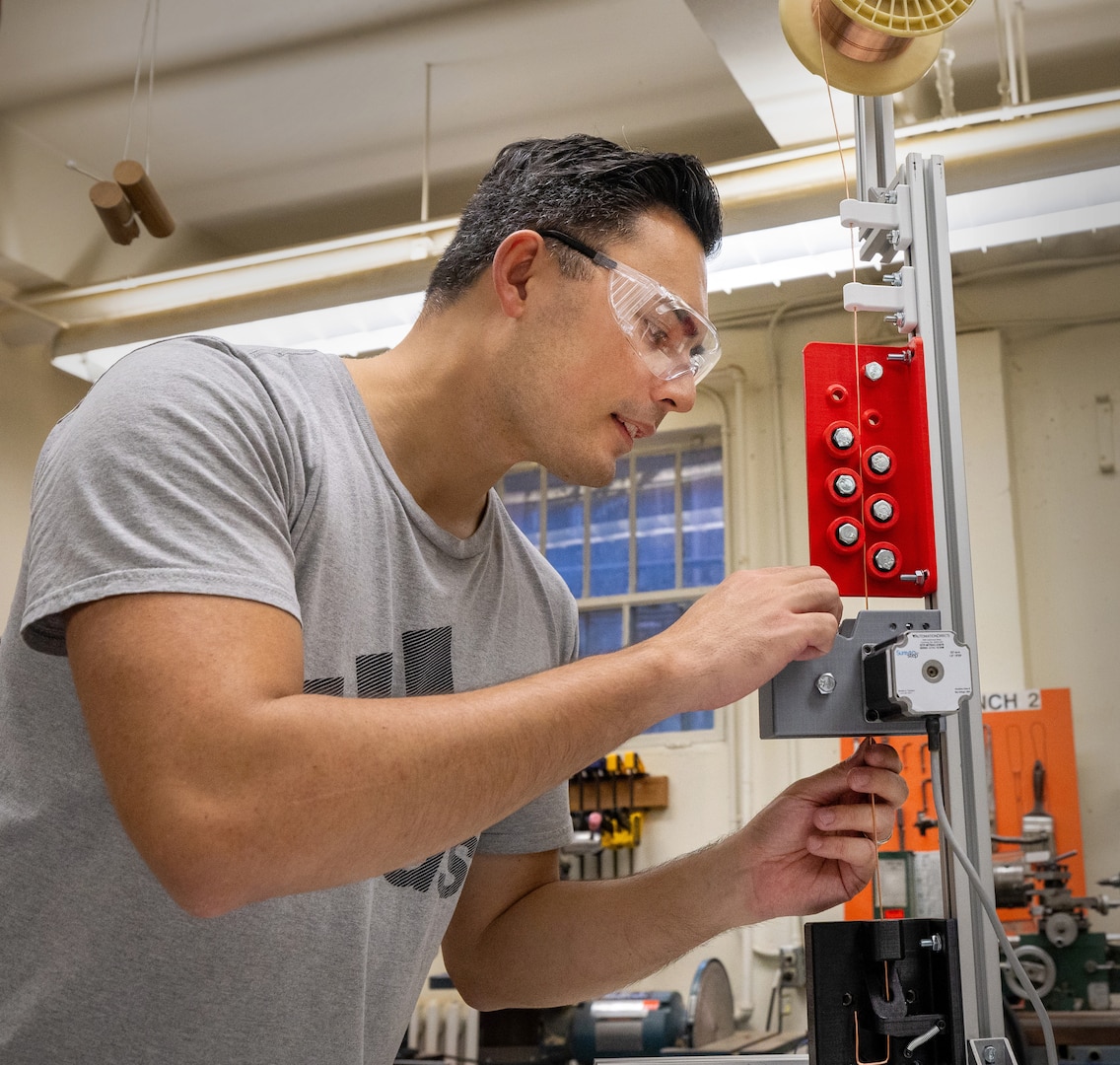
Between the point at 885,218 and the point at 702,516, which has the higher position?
the point at 702,516

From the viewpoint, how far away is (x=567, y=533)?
5.52 metres

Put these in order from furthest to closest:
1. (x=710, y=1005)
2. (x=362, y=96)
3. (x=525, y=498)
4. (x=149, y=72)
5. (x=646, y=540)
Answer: (x=525, y=498), (x=646, y=540), (x=362, y=96), (x=149, y=72), (x=710, y=1005)

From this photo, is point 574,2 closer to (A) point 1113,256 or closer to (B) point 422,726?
(A) point 1113,256

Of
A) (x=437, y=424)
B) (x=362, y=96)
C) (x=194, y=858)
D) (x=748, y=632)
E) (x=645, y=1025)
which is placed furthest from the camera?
(x=362, y=96)

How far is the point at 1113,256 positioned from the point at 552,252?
402 centimetres

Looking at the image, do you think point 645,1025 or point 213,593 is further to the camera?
point 645,1025

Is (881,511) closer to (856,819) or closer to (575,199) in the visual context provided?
(856,819)

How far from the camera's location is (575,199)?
1277 mm

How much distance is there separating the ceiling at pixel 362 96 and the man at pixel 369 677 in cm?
247

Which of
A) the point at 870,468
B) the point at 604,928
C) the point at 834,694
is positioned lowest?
the point at 604,928

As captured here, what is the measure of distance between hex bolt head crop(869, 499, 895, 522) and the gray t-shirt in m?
0.50

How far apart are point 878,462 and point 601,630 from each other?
4.08 metres

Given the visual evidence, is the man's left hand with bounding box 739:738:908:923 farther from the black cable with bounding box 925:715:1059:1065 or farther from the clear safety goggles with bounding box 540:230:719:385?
the clear safety goggles with bounding box 540:230:719:385

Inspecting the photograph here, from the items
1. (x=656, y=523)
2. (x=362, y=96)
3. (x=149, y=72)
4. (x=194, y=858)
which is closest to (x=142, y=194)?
(x=149, y=72)
